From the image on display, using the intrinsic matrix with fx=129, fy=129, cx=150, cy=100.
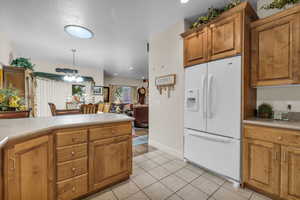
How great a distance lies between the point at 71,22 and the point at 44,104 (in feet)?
14.5

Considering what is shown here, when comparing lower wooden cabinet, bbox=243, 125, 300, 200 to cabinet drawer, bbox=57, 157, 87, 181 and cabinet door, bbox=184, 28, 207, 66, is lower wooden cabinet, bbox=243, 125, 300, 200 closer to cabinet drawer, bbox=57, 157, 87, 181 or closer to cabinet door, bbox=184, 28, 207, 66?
cabinet door, bbox=184, 28, 207, 66

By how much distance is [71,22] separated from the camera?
2.58 metres

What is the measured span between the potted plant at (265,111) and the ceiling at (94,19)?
1.73 m

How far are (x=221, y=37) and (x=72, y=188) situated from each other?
2694mm

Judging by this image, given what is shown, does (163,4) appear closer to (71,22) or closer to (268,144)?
(71,22)

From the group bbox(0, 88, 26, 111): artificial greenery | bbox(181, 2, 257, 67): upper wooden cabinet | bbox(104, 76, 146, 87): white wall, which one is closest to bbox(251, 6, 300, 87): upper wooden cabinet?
bbox(181, 2, 257, 67): upper wooden cabinet

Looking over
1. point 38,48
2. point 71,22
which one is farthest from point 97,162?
point 38,48

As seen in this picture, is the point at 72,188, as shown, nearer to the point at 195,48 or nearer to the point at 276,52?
the point at 195,48

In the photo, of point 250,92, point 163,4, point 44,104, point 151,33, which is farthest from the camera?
point 44,104

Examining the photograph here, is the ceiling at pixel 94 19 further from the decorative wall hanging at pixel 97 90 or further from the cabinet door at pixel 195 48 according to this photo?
the decorative wall hanging at pixel 97 90

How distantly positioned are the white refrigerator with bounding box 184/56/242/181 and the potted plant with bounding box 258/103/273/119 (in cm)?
51

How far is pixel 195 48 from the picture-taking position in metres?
2.22

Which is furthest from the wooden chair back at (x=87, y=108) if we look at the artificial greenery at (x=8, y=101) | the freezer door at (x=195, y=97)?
the freezer door at (x=195, y=97)

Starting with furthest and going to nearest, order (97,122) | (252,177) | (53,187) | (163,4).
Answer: (163,4) < (252,177) < (97,122) < (53,187)
